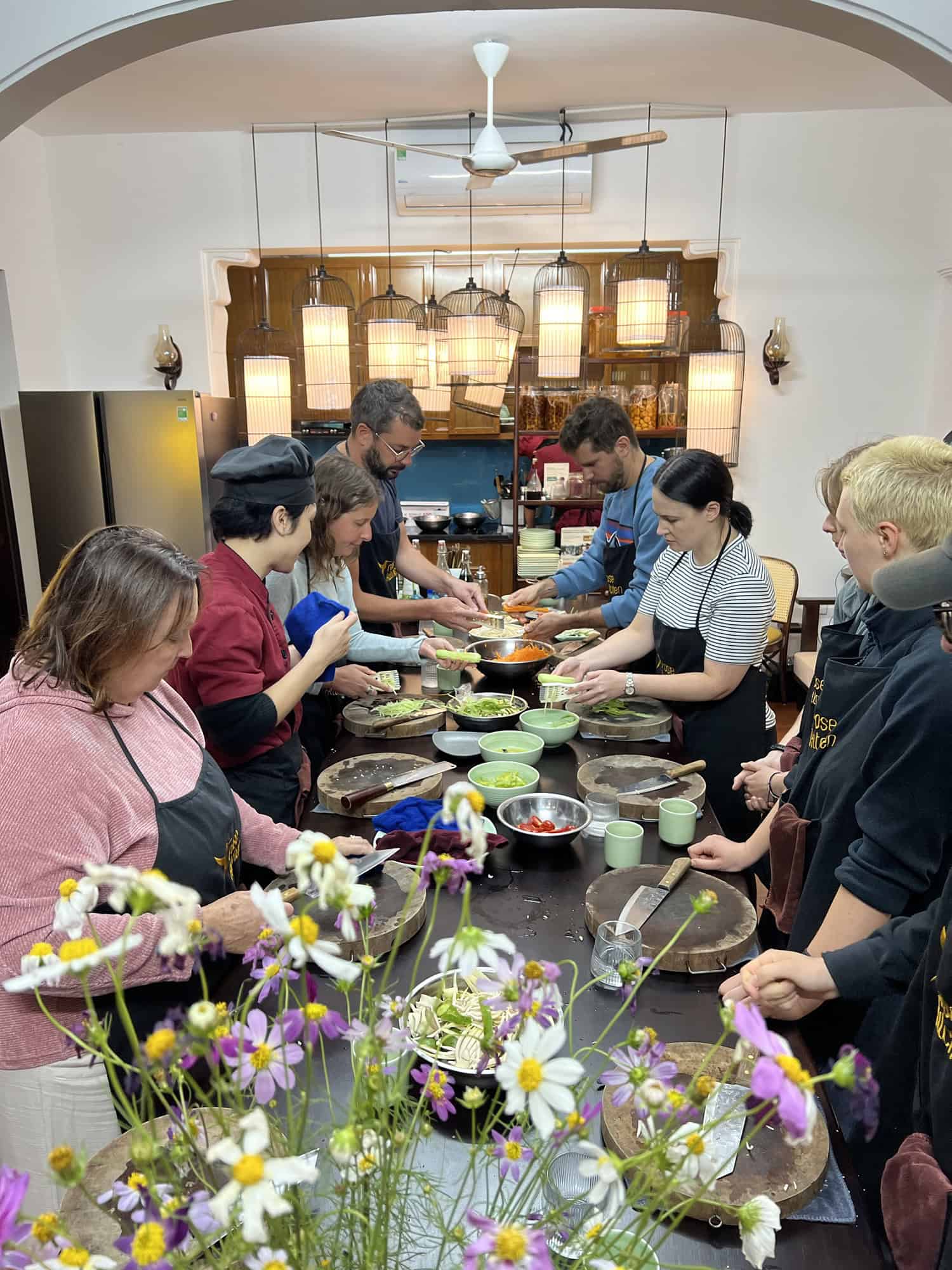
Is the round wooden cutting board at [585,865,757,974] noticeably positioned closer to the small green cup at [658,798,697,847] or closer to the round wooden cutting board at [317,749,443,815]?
the small green cup at [658,798,697,847]

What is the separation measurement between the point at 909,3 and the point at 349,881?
9.88 ft

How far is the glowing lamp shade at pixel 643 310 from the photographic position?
207 inches

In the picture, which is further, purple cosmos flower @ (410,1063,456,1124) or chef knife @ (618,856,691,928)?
chef knife @ (618,856,691,928)

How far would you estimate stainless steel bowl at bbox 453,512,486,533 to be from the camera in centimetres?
741

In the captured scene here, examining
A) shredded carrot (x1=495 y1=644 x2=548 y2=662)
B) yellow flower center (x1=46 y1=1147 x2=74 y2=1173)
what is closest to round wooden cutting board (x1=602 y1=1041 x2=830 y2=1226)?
yellow flower center (x1=46 y1=1147 x2=74 y2=1173)

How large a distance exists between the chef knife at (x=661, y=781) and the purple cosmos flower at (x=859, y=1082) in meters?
1.65

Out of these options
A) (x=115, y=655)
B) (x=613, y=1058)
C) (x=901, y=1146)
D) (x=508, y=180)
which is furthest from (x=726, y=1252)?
(x=508, y=180)

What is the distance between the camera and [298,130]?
19.1 feet

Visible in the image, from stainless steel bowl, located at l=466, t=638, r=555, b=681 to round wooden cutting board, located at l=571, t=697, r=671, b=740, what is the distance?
29 centimetres

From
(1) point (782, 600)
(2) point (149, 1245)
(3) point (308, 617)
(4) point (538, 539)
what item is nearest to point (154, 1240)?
(2) point (149, 1245)

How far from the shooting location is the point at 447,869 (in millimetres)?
679

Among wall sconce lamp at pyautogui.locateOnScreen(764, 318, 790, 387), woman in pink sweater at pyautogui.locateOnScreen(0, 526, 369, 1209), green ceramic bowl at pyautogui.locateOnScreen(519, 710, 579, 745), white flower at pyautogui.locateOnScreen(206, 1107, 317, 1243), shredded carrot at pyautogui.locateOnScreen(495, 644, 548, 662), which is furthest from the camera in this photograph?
wall sconce lamp at pyautogui.locateOnScreen(764, 318, 790, 387)

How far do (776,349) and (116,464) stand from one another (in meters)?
4.37

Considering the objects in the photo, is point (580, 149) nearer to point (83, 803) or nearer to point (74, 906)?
point (83, 803)
